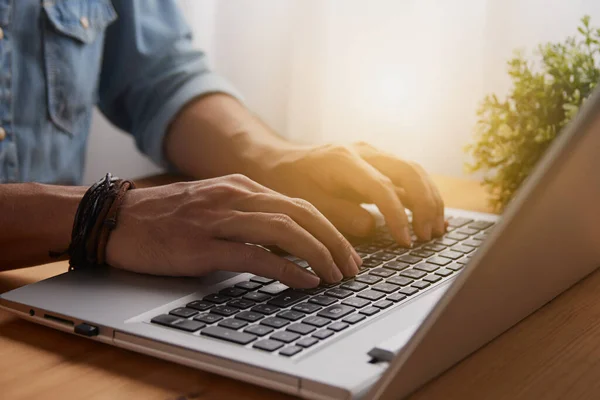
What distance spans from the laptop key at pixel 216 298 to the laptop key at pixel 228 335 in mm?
61

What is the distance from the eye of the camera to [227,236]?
69 centimetres

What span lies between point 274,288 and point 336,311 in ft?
0.26

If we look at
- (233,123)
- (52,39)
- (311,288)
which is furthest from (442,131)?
(311,288)

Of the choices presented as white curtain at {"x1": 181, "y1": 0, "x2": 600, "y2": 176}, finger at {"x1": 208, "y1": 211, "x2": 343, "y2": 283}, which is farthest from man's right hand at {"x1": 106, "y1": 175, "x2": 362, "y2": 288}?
white curtain at {"x1": 181, "y1": 0, "x2": 600, "y2": 176}

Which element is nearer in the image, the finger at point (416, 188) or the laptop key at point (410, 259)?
the laptop key at point (410, 259)

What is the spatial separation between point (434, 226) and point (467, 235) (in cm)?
4

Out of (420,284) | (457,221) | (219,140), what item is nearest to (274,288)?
(420,284)

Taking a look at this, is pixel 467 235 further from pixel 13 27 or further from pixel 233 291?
pixel 13 27

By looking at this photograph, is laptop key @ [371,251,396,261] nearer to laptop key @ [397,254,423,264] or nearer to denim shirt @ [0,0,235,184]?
laptop key @ [397,254,423,264]

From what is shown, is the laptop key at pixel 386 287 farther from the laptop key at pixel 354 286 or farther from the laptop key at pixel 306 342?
the laptop key at pixel 306 342

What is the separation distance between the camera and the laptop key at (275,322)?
0.54 m

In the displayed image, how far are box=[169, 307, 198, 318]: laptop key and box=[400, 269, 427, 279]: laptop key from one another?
0.71ft

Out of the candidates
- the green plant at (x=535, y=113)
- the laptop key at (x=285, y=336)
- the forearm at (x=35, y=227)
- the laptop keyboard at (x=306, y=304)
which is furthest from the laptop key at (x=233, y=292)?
the green plant at (x=535, y=113)

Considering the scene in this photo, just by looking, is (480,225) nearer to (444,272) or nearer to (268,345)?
(444,272)
